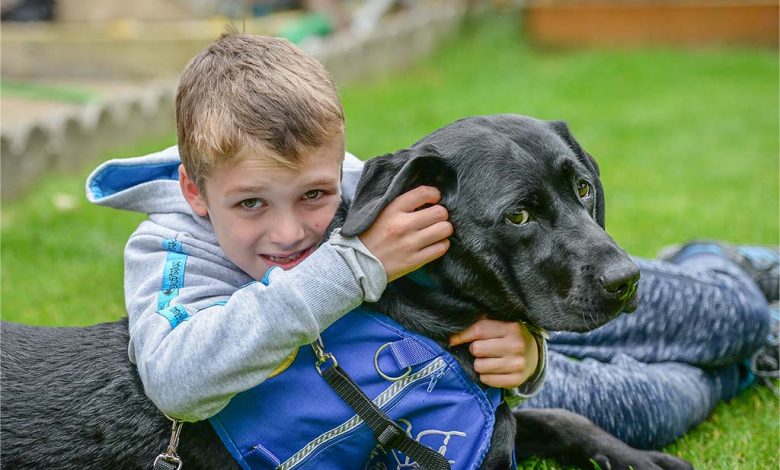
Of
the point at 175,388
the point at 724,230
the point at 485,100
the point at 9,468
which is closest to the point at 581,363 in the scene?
the point at 175,388

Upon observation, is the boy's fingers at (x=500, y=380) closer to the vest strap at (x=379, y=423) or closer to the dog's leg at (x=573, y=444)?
the vest strap at (x=379, y=423)

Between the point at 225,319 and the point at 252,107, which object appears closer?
Answer: the point at 225,319

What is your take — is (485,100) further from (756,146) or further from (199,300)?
(199,300)

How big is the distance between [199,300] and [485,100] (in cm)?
775

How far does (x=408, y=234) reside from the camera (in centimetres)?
268

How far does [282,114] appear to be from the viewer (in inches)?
114

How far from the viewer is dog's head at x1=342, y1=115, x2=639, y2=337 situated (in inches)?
104

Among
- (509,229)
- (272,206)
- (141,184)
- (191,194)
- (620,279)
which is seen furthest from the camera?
(141,184)

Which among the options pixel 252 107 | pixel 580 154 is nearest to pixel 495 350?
pixel 580 154

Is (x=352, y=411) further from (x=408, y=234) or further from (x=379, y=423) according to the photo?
(x=408, y=234)

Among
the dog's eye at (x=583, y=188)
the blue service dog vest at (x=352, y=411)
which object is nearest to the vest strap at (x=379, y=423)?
the blue service dog vest at (x=352, y=411)

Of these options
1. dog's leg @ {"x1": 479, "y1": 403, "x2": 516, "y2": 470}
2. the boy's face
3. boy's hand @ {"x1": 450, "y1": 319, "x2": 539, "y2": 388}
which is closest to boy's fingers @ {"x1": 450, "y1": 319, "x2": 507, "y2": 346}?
boy's hand @ {"x1": 450, "y1": 319, "x2": 539, "y2": 388}

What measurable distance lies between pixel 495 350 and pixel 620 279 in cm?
48

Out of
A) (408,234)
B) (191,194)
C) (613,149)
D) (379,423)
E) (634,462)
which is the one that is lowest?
(613,149)
